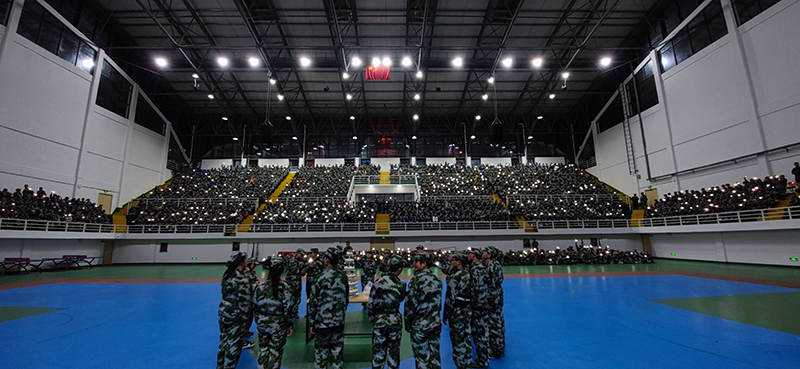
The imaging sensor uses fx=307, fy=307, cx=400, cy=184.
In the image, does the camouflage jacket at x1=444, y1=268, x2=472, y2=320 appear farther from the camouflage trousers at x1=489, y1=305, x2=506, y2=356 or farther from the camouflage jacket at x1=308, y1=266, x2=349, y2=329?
the camouflage jacket at x1=308, y1=266, x2=349, y2=329

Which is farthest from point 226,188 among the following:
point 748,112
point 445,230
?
point 748,112

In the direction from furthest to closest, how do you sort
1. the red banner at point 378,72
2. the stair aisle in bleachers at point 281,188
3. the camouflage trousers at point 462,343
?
the stair aisle in bleachers at point 281,188
the red banner at point 378,72
the camouflage trousers at point 462,343

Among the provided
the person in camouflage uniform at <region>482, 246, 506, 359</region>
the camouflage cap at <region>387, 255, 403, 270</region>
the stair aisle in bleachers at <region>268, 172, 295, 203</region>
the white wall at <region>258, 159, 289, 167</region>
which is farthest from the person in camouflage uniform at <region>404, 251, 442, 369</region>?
the white wall at <region>258, 159, 289, 167</region>

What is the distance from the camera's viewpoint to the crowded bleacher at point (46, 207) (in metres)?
16.5

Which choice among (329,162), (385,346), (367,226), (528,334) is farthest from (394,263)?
(329,162)

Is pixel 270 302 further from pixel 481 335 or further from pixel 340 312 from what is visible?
pixel 481 335

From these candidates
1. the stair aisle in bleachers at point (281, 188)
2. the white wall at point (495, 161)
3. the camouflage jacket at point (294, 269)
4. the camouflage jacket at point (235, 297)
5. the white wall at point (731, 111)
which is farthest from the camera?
the white wall at point (495, 161)

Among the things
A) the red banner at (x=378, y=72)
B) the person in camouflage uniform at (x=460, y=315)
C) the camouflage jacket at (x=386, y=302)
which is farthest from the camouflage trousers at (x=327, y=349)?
the red banner at (x=378, y=72)

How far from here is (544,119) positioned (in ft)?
124

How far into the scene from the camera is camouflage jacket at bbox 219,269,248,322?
438 centimetres

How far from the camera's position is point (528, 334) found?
21.3 feet

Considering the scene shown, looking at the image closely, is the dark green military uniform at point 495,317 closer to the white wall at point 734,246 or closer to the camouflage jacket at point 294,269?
the camouflage jacket at point 294,269

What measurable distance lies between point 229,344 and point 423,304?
2.85 m

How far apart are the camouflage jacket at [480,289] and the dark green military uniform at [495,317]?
0.97 ft
